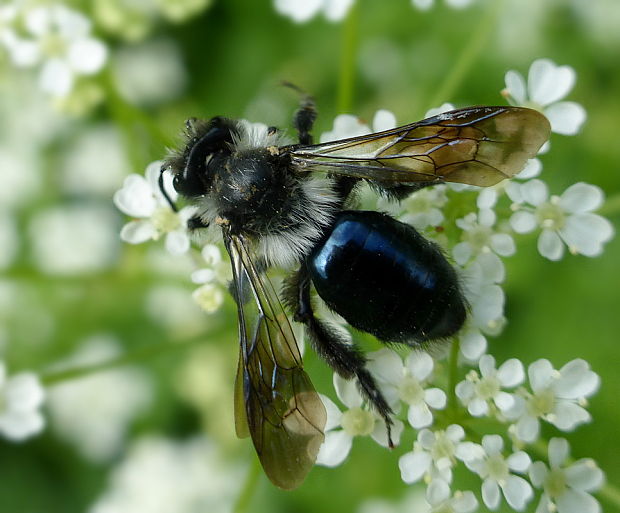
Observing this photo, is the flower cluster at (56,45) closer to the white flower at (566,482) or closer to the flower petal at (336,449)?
the flower petal at (336,449)

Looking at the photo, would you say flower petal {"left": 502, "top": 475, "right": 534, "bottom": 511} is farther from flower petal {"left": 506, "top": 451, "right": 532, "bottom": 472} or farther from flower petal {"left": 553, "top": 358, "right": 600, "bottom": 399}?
flower petal {"left": 553, "top": 358, "right": 600, "bottom": 399}

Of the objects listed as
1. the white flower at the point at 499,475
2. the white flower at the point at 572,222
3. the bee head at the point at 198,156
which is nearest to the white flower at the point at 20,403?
the bee head at the point at 198,156

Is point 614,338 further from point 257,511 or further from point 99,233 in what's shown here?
point 99,233

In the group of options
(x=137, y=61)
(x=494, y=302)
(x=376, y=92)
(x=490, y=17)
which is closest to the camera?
(x=494, y=302)

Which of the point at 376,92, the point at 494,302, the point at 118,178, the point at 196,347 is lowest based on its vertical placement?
the point at 196,347

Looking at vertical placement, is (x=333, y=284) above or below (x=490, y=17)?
below

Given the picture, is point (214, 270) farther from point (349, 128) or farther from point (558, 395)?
point (558, 395)

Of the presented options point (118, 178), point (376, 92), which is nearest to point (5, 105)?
point (118, 178)
